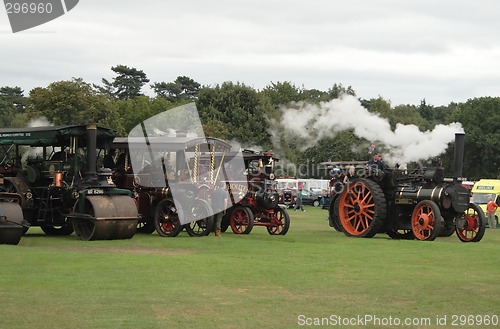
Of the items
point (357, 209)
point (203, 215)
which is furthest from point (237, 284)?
point (357, 209)

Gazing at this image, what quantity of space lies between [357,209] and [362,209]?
0.60ft

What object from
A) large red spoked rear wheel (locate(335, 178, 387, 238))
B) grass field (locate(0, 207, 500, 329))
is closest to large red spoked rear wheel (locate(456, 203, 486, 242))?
large red spoked rear wheel (locate(335, 178, 387, 238))

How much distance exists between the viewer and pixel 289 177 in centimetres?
5716

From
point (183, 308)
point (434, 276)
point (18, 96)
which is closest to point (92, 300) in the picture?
point (183, 308)

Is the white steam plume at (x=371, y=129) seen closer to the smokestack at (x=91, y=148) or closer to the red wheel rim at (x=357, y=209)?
the red wheel rim at (x=357, y=209)

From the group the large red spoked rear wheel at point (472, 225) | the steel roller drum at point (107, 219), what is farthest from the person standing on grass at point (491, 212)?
the steel roller drum at point (107, 219)

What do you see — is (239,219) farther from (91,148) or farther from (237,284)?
(237,284)

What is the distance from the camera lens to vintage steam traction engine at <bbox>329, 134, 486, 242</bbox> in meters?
21.8

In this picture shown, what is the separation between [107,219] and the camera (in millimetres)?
19109

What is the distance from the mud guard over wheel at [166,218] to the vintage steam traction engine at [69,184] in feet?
4.88

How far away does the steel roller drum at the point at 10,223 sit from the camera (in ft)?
56.5

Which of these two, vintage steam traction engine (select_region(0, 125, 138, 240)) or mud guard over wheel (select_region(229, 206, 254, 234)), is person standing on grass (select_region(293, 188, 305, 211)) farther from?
vintage steam traction engine (select_region(0, 125, 138, 240))

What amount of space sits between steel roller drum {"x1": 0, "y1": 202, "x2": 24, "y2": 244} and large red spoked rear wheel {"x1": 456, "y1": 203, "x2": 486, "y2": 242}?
11.0m

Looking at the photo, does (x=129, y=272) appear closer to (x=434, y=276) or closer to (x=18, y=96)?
(x=434, y=276)
